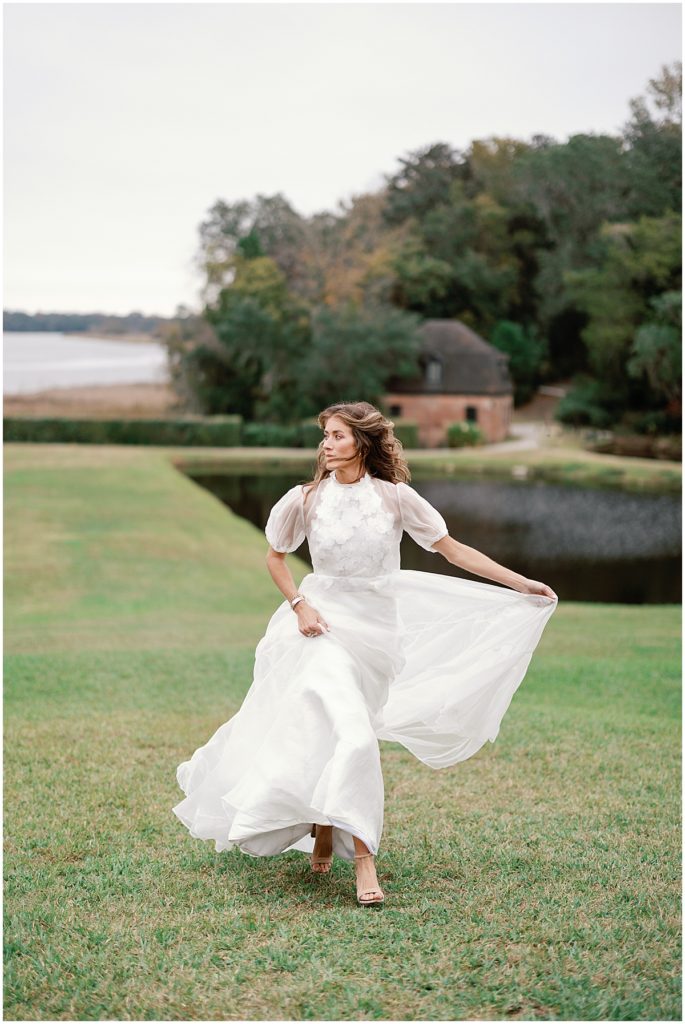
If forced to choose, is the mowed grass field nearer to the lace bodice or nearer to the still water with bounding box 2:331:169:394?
the lace bodice

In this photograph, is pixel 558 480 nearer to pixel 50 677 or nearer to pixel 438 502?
pixel 438 502

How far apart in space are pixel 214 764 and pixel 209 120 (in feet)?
→ 172

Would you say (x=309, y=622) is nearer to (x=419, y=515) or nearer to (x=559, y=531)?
(x=419, y=515)

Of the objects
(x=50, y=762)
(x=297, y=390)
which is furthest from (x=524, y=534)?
(x=297, y=390)

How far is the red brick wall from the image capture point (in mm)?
45844

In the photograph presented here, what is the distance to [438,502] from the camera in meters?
28.9

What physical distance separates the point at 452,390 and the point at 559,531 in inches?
889

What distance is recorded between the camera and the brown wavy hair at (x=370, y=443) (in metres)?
4.38

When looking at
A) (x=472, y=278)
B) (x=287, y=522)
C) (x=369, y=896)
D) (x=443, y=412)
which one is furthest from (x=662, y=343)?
(x=369, y=896)

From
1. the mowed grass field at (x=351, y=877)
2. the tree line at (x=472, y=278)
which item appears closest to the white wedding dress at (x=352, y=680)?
the mowed grass field at (x=351, y=877)

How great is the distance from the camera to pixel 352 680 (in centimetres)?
426

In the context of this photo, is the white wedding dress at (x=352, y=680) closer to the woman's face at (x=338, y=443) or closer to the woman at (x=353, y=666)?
the woman at (x=353, y=666)

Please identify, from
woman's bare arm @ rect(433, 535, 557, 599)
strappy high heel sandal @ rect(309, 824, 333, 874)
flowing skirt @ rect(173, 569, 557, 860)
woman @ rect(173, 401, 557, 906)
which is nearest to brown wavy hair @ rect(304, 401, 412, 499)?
woman @ rect(173, 401, 557, 906)

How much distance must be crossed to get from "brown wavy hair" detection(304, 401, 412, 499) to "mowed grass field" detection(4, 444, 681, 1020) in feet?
5.47
